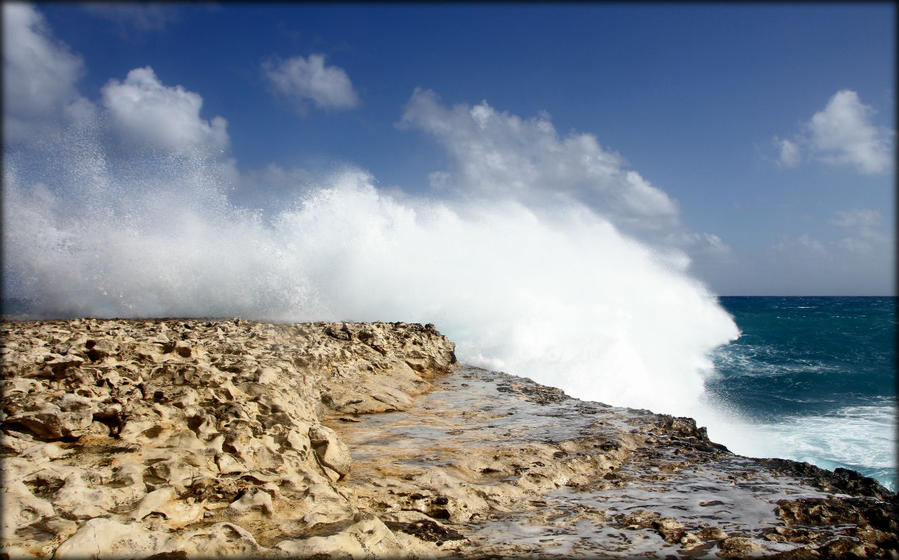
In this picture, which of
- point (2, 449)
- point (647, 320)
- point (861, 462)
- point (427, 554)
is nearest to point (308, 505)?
point (427, 554)

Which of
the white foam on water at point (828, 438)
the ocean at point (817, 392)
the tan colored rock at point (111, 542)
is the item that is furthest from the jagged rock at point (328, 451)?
the ocean at point (817, 392)

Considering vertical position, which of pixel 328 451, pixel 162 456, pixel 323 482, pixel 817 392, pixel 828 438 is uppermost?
pixel 162 456

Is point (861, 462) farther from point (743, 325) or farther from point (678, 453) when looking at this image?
point (743, 325)

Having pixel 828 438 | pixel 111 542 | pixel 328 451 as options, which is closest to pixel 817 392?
pixel 828 438

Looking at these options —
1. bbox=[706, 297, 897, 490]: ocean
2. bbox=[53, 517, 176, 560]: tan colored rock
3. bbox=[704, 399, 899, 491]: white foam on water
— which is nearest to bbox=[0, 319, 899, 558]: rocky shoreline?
bbox=[53, 517, 176, 560]: tan colored rock

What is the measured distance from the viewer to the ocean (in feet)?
34.0

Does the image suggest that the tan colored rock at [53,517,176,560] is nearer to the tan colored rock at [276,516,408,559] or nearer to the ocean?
the tan colored rock at [276,516,408,559]

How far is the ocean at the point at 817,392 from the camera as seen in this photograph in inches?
408

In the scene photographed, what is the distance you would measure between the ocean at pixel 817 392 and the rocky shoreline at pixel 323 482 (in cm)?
579

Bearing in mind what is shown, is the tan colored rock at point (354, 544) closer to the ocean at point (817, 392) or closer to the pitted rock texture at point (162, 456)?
the pitted rock texture at point (162, 456)

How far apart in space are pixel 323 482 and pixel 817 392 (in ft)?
63.4

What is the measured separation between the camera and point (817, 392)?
672 inches

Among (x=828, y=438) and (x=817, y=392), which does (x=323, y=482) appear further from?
(x=817, y=392)

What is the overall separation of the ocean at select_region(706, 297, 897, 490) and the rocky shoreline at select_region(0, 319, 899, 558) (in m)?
5.79
